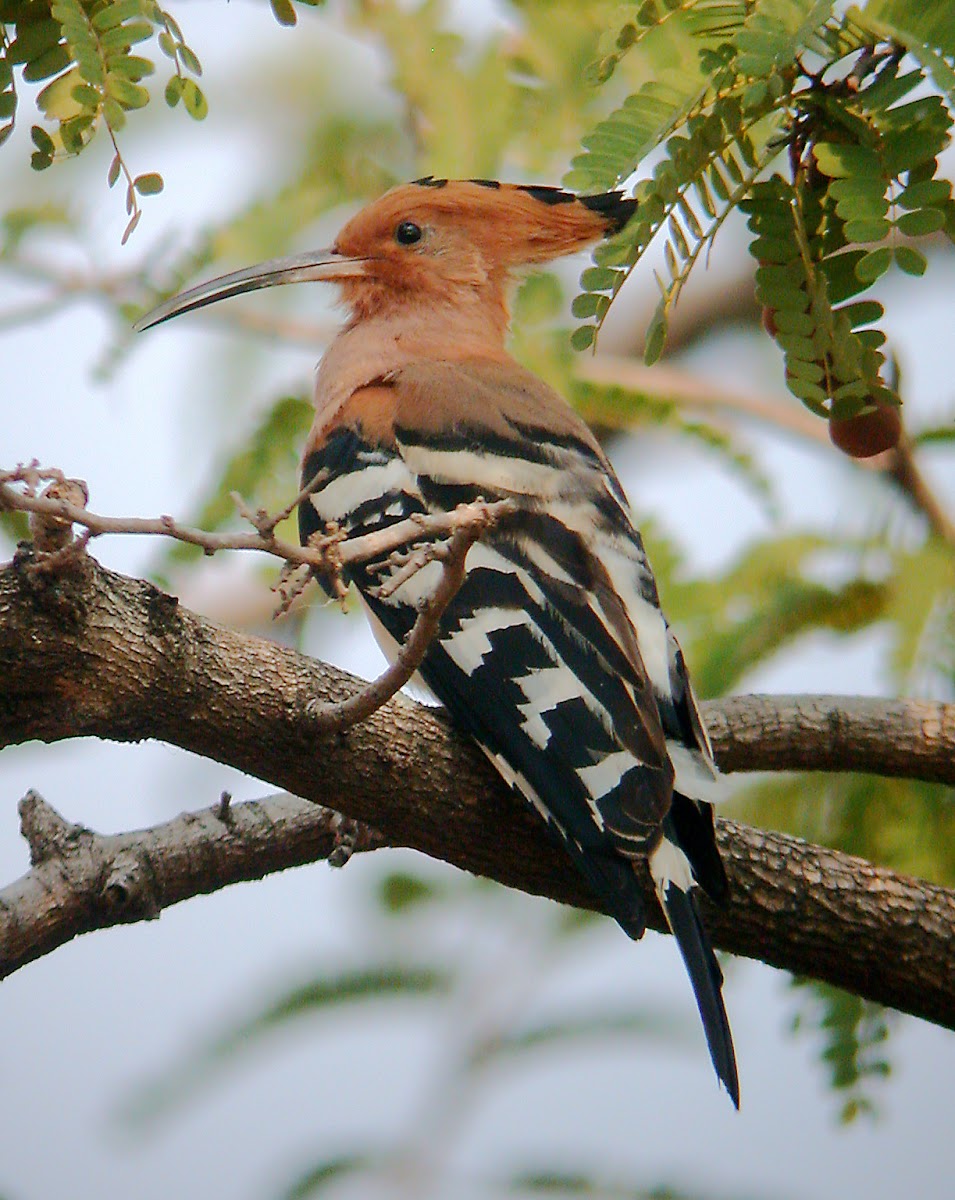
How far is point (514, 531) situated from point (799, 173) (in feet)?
1.69

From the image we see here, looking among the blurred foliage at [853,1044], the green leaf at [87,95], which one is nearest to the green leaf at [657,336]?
the green leaf at [87,95]

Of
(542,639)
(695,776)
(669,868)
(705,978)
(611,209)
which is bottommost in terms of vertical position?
(705,978)

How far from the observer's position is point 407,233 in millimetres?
2207

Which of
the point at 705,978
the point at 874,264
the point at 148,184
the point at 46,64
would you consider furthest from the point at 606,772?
the point at 46,64

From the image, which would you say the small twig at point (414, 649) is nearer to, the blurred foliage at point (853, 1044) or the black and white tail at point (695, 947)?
the black and white tail at point (695, 947)

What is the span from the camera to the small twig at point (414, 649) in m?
1.01

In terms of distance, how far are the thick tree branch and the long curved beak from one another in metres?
0.76

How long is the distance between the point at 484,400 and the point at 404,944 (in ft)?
4.45

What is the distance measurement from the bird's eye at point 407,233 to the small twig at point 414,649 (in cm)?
112

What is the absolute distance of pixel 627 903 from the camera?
1337 millimetres

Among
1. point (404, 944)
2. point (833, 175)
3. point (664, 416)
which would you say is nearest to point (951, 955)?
point (833, 175)

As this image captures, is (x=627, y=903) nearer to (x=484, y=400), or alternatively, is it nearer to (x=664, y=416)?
(x=484, y=400)

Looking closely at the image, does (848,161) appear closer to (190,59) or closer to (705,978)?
(190,59)

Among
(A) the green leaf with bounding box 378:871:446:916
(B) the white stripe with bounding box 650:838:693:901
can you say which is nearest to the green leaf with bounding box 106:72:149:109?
(B) the white stripe with bounding box 650:838:693:901
